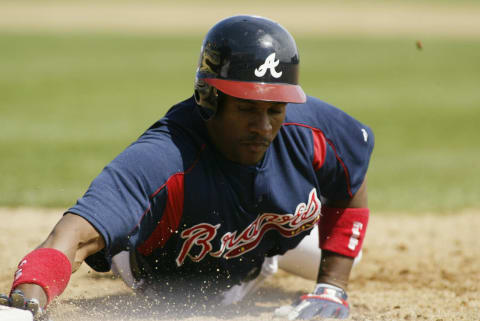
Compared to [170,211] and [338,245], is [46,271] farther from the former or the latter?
[338,245]

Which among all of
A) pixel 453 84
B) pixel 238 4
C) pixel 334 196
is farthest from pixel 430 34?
pixel 334 196

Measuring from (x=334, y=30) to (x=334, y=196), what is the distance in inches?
997

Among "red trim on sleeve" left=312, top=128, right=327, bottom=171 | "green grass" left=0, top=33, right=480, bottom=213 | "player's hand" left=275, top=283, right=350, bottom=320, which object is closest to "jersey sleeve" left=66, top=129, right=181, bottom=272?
"red trim on sleeve" left=312, top=128, right=327, bottom=171

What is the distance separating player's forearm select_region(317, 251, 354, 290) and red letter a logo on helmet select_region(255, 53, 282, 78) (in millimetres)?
1188

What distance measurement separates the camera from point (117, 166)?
269 centimetres

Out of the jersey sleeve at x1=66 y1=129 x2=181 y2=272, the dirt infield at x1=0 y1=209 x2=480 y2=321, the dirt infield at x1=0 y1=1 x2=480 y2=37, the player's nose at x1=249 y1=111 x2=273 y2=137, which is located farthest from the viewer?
the dirt infield at x1=0 y1=1 x2=480 y2=37

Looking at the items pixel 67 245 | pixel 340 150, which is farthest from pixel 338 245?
pixel 67 245

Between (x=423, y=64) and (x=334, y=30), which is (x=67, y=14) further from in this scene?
(x=423, y=64)

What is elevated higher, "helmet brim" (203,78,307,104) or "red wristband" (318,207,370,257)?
"helmet brim" (203,78,307,104)

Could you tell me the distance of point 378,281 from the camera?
4707 mm

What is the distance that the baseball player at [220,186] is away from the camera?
2.53m

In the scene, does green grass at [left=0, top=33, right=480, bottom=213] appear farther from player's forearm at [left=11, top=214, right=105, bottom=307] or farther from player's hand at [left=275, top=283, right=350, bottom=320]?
player's forearm at [left=11, top=214, right=105, bottom=307]

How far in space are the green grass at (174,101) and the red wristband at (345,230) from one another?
3267 mm

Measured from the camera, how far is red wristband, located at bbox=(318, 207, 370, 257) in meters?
3.68
